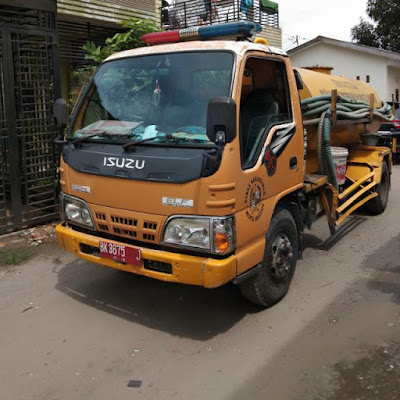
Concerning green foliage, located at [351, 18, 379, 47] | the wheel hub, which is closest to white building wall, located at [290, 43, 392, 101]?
green foliage, located at [351, 18, 379, 47]

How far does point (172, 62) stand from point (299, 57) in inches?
935

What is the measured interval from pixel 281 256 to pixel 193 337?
1114 millimetres

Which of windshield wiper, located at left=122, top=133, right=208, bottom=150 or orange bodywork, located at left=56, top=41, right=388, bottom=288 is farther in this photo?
windshield wiper, located at left=122, top=133, right=208, bottom=150

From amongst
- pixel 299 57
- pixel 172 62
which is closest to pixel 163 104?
pixel 172 62

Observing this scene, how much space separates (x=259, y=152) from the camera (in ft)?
12.3

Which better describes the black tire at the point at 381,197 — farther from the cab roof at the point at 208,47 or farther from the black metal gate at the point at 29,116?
the black metal gate at the point at 29,116

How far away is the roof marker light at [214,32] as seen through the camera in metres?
3.93

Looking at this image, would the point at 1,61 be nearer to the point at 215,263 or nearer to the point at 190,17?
the point at 215,263

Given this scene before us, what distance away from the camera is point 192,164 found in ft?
10.8

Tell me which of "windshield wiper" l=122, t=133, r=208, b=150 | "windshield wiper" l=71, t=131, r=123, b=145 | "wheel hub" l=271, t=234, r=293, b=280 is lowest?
"wheel hub" l=271, t=234, r=293, b=280

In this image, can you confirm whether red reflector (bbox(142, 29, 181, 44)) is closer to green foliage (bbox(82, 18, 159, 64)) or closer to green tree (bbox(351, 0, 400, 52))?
green foliage (bbox(82, 18, 159, 64))

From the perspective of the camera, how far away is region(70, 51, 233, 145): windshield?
361cm

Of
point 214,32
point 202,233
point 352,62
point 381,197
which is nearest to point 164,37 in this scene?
point 214,32

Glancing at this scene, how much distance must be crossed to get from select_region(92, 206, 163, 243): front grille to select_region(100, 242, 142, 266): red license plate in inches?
3.9
